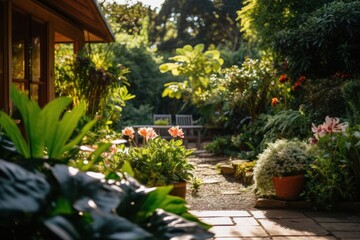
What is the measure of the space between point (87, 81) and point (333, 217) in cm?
347

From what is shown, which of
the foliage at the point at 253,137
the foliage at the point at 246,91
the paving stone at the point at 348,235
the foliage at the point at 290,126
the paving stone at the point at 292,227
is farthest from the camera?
the foliage at the point at 246,91

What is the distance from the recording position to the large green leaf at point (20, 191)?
805 mm

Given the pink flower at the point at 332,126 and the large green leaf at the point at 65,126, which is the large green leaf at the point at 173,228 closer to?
the large green leaf at the point at 65,126

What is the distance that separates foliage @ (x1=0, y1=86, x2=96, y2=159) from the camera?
1.17 meters

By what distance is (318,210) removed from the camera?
12.4 feet

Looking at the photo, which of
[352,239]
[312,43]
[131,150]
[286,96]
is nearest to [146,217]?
[352,239]

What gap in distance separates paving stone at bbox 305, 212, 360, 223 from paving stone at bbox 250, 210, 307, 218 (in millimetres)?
106

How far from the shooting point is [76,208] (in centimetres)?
89

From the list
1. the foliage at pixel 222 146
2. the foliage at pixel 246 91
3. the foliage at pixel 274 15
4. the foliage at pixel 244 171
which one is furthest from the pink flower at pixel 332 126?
the foliage at pixel 222 146

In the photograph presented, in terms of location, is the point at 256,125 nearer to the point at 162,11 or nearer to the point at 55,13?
the point at 55,13

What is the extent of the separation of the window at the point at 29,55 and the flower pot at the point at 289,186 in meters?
2.65

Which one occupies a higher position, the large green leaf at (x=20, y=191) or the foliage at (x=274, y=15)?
the foliage at (x=274, y=15)

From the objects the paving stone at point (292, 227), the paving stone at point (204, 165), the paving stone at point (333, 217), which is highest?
the paving stone at point (292, 227)

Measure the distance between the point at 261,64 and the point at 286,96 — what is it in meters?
1.32
